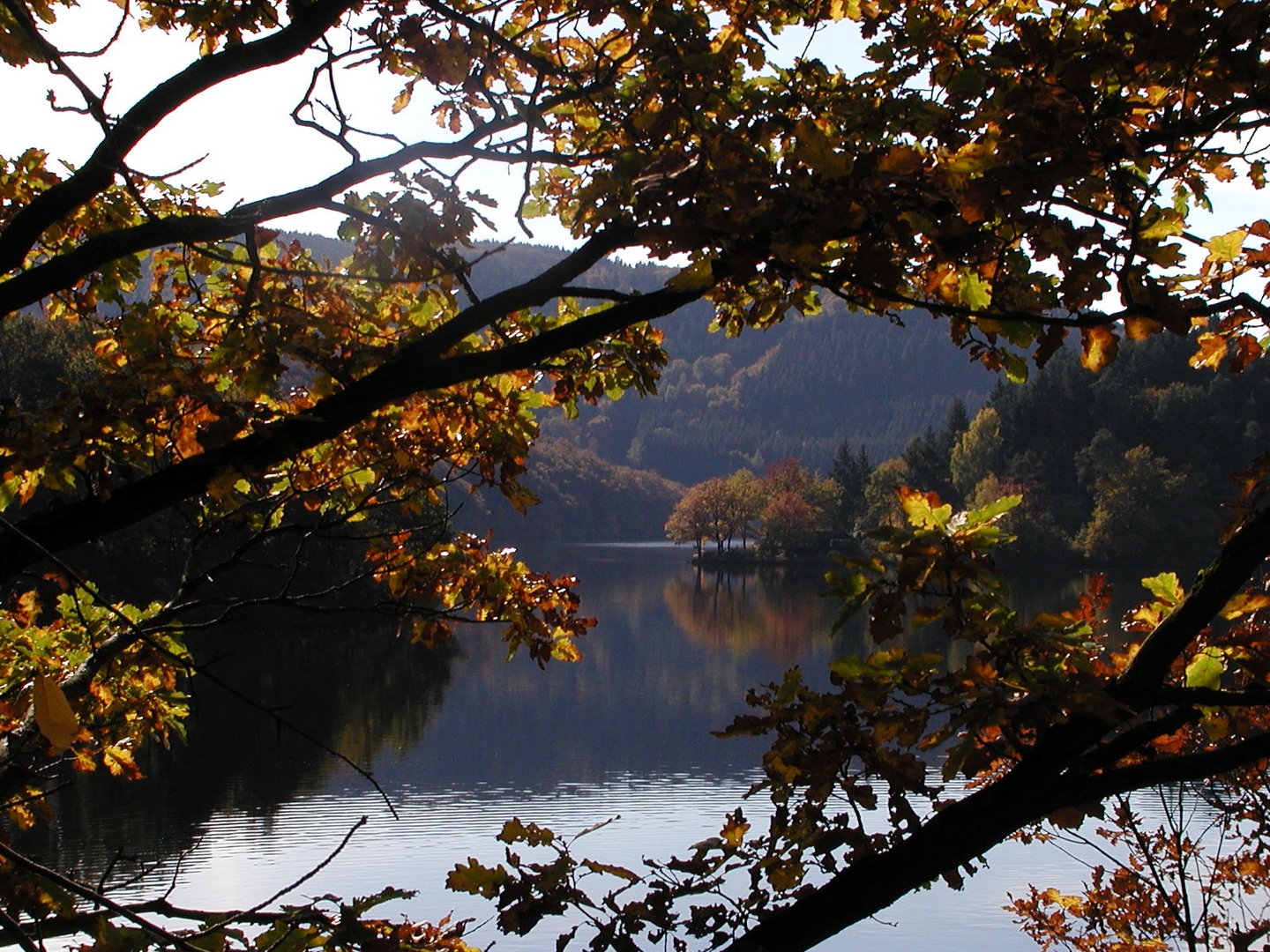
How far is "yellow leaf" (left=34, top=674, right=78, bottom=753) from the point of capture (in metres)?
1.08

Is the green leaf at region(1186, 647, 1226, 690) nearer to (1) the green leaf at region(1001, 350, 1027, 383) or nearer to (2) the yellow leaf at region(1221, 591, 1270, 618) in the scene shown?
(2) the yellow leaf at region(1221, 591, 1270, 618)

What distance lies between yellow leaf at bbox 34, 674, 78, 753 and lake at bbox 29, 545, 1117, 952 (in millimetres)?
2782

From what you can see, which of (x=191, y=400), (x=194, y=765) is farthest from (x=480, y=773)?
(x=191, y=400)

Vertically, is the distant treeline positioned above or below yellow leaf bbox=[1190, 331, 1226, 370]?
below

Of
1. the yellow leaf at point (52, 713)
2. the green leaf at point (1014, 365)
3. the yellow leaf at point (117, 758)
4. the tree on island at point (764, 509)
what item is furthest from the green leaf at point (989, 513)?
the tree on island at point (764, 509)

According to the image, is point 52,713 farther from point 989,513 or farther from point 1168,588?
point 1168,588

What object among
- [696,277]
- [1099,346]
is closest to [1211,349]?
[1099,346]

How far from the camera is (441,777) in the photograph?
55.9ft

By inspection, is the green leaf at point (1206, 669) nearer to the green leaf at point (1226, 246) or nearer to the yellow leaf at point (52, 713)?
the green leaf at point (1226, 246)

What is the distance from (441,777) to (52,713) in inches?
656


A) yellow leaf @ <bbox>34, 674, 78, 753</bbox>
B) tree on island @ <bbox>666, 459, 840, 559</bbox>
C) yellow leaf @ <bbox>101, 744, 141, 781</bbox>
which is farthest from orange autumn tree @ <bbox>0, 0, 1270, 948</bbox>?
tree on island @ <bbox>666, 459, 840, 559</bbox>

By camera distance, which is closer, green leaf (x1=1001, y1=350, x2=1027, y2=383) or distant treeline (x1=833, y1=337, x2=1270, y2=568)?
green leaf (x1=1001, y1=350, x2=1027, y2=383)

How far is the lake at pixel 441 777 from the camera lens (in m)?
11.7

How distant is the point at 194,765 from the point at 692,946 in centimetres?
926
